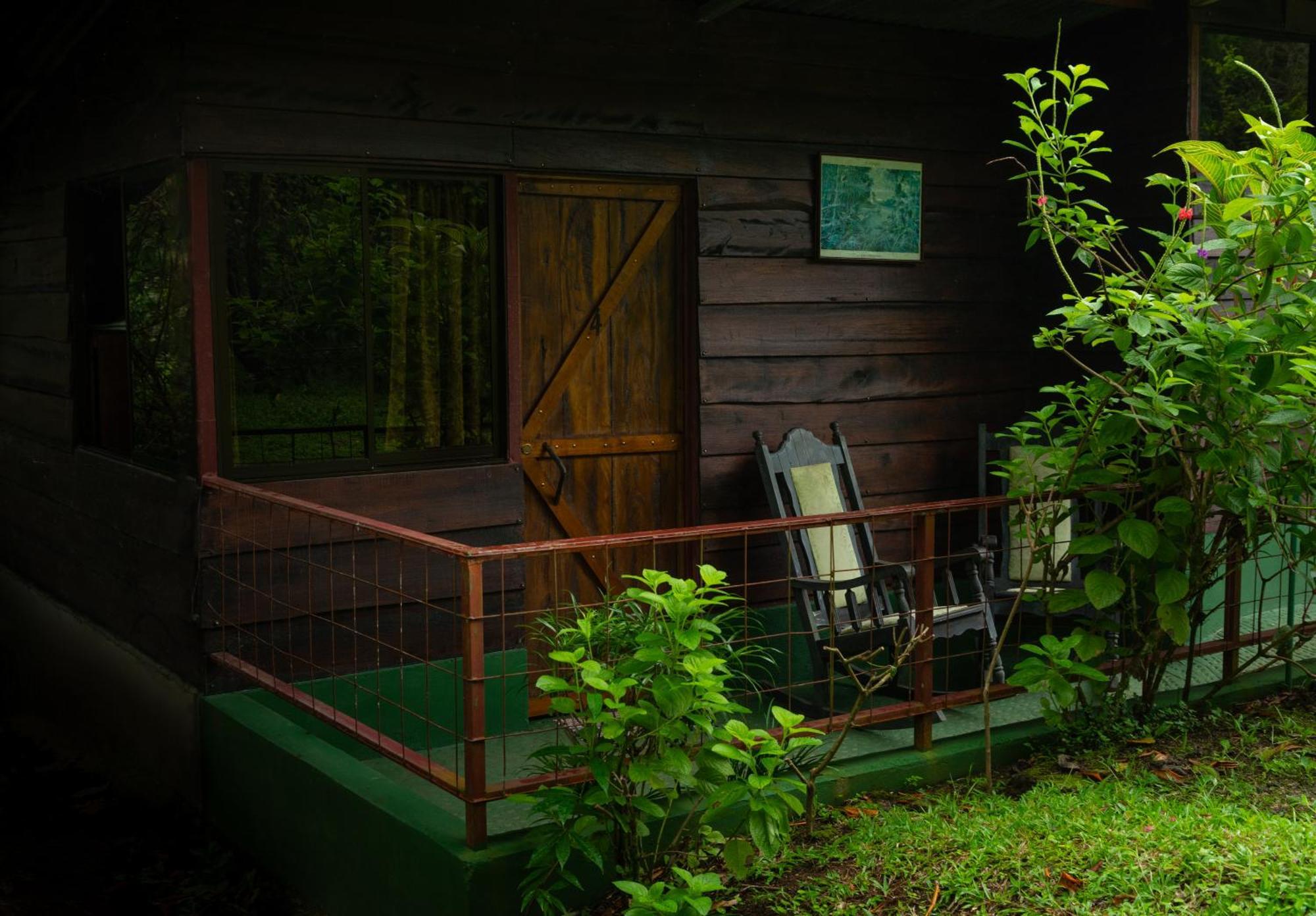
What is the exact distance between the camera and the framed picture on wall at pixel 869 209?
6598 millimetres

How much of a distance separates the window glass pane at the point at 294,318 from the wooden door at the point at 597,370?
78cm

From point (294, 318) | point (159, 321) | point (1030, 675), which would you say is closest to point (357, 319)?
point (294, 318)

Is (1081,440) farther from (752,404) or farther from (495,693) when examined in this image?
(495,693)

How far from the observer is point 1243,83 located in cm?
677

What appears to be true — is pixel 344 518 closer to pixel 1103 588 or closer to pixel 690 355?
pixel 690 355

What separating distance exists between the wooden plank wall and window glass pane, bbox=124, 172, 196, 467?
0.16 metres

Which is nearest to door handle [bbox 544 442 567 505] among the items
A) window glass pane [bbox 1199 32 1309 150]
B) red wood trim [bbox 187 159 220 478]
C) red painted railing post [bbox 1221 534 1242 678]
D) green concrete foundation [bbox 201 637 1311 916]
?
green concrete foundation [bbox 201 637 1311 916]

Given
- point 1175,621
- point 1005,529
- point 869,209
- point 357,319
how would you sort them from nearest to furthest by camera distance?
point 1175,621, point 357,319, point 869,209, point 1005,529

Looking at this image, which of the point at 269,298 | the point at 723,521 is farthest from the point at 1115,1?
the point at 269,298

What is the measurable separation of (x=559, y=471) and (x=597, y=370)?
494 mm

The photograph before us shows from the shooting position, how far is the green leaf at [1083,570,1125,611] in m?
4.72

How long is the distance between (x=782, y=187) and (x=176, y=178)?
275cm

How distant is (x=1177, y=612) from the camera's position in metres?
4.85

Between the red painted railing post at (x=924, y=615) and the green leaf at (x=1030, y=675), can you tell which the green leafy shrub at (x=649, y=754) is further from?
the green leaf at (x=1030, y=675)
